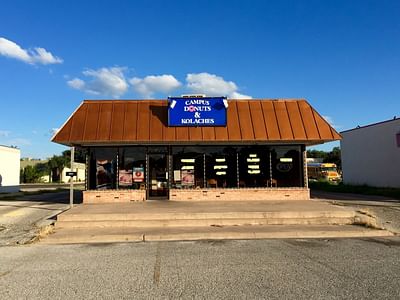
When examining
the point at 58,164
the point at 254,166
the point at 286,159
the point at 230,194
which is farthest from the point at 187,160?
the point at 58,164

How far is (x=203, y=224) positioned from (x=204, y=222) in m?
0.09

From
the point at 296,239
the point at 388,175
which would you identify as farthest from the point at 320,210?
the point at 388,175

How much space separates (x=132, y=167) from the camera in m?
18.0

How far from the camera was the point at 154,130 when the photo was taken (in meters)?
17.1

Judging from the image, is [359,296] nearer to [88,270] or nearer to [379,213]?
[88,270]

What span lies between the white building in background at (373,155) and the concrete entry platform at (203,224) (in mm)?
20637

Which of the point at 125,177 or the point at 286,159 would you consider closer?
the point at 125,177

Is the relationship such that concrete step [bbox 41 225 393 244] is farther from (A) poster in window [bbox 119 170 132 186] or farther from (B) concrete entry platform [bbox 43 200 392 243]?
(A) poster in window [bbox 119 170 132 186]

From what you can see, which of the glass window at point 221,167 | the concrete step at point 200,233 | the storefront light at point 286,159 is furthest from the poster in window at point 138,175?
the storefront light at point 286,159

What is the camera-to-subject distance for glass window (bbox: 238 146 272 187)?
60.0 feet

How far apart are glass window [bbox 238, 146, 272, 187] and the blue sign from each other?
2.27 metres

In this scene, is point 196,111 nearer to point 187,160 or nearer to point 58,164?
point 187,160

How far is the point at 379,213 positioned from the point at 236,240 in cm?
814

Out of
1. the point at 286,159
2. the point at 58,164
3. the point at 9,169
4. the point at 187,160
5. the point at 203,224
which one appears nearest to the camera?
the point at 203,224
